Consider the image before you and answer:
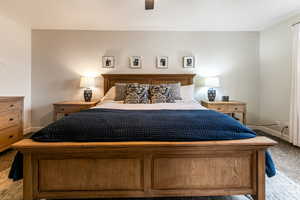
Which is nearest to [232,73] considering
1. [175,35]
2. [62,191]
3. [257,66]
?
[257,66]

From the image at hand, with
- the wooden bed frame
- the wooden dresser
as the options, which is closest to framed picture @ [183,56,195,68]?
the wooden bed frame

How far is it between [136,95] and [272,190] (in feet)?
7.13

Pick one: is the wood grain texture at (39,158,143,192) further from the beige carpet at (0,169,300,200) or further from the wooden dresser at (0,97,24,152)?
the wooden dresser at (0,97,24,152)

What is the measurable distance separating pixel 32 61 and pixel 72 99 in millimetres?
1165

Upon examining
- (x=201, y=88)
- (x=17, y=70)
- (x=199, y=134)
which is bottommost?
(x=199, y=134)

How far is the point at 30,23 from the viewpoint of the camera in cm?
361

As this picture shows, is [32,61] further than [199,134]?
Yes

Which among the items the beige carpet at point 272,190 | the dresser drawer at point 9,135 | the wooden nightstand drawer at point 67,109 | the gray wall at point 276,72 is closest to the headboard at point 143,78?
the wooden nightstand drawer at point 67,109

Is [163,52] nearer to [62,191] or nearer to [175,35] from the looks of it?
[175,35]

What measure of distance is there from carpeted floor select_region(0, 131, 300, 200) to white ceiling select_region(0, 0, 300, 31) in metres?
2.26

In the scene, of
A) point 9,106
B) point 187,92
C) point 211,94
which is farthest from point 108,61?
point 211,94

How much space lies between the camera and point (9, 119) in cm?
270

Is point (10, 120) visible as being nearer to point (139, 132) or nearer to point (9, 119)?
point (9, 119)

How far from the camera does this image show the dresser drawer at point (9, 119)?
2549mm
